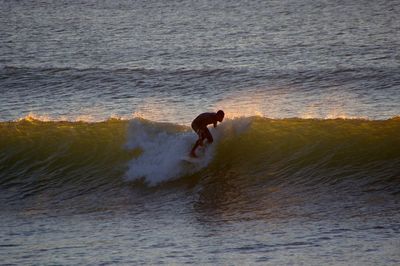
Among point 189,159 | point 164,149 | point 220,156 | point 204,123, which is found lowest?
point 189,159

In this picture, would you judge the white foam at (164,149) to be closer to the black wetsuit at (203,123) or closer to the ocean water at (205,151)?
the ocean water at (205,151)

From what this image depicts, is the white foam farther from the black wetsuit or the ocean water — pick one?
the black wetsuit

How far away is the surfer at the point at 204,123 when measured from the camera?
16438 mm

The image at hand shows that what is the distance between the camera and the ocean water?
13.2 m

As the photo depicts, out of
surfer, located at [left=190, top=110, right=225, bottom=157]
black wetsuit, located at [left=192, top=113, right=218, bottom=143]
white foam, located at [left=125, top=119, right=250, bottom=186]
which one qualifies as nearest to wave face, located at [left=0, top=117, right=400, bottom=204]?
white foam, located at [left=125, top=119, right=250, bottom=186]

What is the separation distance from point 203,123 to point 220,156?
1.12m

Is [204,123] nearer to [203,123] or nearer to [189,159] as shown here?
[203,123]

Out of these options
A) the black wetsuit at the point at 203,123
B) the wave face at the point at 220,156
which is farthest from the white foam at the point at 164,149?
the black wetsuit at the point at 203,123

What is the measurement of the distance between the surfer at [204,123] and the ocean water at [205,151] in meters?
0.46

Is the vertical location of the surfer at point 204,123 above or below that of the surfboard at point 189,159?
above

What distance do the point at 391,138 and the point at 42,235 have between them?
6966mm

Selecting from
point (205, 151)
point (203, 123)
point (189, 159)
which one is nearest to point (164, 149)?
point (189, 159)

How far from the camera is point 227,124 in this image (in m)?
17.9

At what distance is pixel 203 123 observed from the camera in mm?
16688
